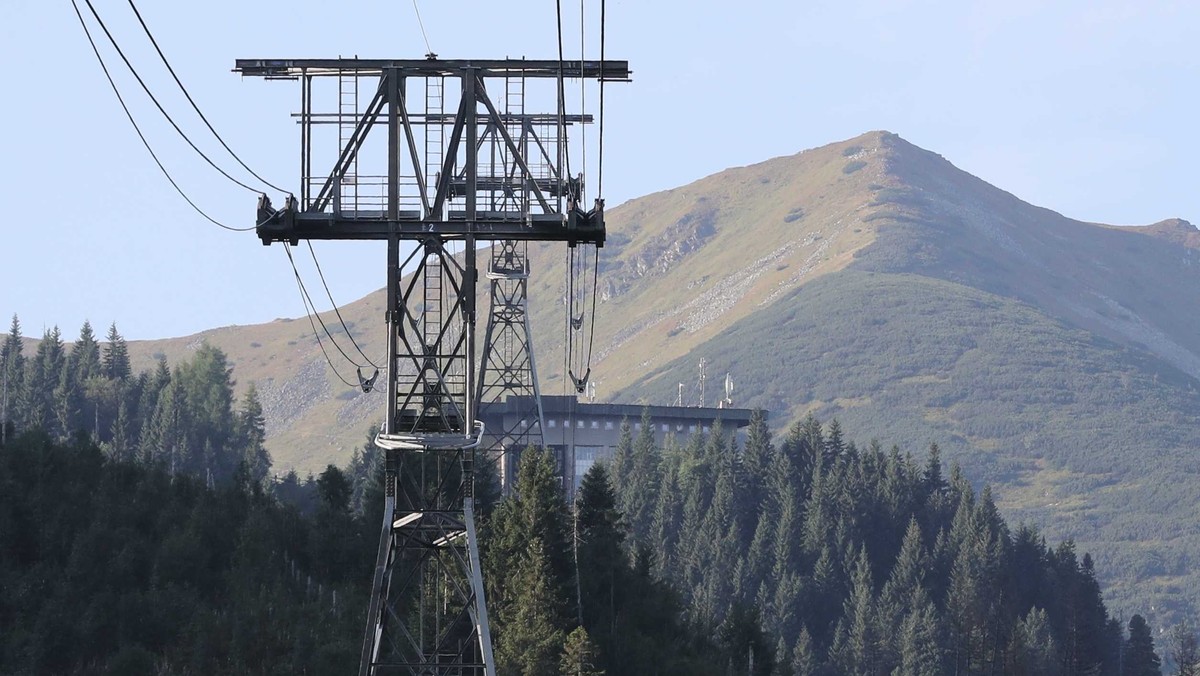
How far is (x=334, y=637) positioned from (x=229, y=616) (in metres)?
11.0

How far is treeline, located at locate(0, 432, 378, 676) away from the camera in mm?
99875

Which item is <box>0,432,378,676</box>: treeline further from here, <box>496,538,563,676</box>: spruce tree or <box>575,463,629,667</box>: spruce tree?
<box>575,463,629,667</box>: spruce tree

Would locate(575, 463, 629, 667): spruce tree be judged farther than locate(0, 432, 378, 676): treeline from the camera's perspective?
Yes

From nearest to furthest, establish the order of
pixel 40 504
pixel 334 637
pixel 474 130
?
pixel 474 130, pixel 334 637, pixel 40 504

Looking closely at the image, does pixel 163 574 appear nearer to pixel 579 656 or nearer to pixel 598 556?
pixel 598 556

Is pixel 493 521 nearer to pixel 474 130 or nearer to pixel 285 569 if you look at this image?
pixel 285 569

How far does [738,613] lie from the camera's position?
153m

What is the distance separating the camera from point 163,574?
11950 centimetres

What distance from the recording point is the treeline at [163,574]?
99.9 meters

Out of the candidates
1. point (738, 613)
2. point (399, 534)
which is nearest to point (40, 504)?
point (738, 613)

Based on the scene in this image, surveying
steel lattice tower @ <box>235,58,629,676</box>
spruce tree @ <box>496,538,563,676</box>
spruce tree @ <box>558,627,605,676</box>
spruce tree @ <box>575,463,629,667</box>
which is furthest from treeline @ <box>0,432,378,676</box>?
steel lattice tower @ <box>235,58,629,676</box>

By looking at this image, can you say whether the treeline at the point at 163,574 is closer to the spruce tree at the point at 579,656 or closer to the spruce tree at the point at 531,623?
the spruce tree at the point at 531,623

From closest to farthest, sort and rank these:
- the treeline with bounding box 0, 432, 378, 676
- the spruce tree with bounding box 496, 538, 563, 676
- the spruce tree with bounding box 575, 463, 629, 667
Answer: the treeline with bounding box 0, 432, 378, 676 → the spruce tree with bounding box 496, 538, 563, 676 → the spruce tree with bounding box 575, 463, 629, 667

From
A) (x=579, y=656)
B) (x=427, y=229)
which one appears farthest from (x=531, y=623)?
(x=427, y=229)
